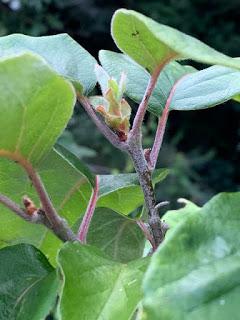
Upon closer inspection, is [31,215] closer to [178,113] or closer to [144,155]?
[144,155]

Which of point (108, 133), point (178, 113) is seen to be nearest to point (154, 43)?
point (108, 133)

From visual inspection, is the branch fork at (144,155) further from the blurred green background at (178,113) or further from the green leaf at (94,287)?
the blurred green background at (178,113)

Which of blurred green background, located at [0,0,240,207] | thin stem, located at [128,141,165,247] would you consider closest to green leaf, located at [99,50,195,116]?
thin stem, located at [128,141,165,247]

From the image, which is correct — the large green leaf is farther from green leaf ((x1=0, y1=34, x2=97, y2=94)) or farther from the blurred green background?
the blurred green background

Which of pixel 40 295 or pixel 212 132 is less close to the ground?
pixel 40 295

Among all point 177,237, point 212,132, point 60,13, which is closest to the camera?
point 177,237

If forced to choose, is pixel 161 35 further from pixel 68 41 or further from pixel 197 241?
pixel 68 41

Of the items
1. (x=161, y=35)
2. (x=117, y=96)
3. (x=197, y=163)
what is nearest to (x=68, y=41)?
(x=117, y=96)
